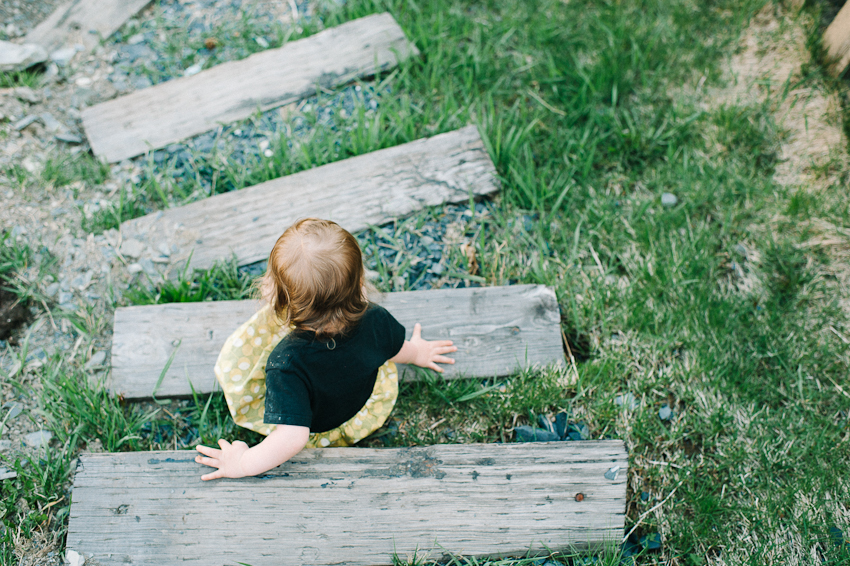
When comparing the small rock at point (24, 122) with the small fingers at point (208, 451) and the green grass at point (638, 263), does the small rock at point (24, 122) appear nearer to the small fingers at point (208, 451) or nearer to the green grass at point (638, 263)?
the green grass at point (638, 263)

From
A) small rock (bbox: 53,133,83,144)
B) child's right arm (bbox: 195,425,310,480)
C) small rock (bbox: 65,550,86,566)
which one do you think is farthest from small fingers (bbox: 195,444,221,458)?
small rock (bbox: 53,133,83,144)

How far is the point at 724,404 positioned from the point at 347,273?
5.70 ft

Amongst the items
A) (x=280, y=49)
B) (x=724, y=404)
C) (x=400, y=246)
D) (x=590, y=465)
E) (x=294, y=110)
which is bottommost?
(x=724, y=404)

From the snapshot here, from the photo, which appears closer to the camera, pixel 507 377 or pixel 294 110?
pixel 507 377

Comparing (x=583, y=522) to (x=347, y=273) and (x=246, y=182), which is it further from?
(x=246, y=182)

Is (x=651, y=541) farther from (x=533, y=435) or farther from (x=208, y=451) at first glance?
(x=208, y=451)

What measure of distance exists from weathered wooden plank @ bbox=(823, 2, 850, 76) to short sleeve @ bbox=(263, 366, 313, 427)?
3441mm

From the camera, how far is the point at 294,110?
10.3 ft

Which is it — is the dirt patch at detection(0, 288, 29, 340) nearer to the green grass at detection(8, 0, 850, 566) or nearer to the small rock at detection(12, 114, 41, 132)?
the green grass at detection(8, 0, 850, 566)

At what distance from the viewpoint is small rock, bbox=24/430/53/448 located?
2.13 m

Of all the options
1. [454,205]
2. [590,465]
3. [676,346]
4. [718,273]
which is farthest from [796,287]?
[454,205]

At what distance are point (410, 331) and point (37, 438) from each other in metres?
1.52

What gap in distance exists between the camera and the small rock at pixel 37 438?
6.98 ft

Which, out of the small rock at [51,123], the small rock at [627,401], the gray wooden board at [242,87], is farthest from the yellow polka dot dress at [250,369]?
the small rock at [51,123]
